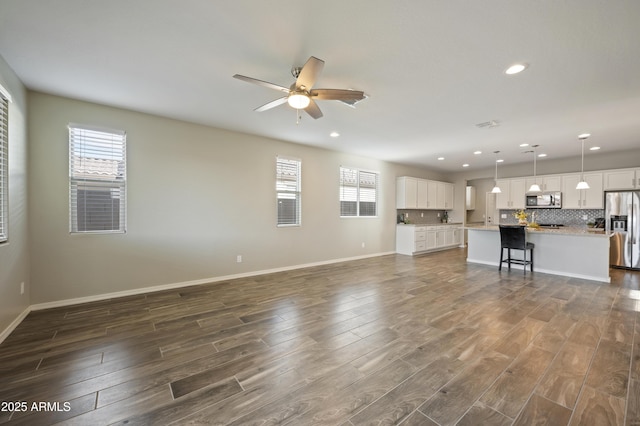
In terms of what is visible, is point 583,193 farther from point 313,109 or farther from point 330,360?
point 330,360

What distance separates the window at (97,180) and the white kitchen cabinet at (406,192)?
6.69 metres

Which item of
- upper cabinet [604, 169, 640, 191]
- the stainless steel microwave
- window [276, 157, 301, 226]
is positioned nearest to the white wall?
window [276, 157, 301, 226]

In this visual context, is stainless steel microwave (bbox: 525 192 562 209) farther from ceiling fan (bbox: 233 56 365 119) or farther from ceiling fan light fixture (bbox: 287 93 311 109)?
ceiling fan light fixture (bbox: 287 93 311 109)

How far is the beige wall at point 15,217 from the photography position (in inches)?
100

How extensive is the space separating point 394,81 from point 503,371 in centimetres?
293

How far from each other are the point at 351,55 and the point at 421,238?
623 cm

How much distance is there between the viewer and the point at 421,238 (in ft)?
24.7

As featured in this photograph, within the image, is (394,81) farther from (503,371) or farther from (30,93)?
(30,93)

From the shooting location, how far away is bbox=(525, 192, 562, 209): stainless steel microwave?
6.78 meters

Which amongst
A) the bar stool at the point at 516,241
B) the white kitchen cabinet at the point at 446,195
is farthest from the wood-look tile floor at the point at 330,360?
the white kitchen cabinet at the point at 446,195

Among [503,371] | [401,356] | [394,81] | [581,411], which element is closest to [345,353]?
[401,356]

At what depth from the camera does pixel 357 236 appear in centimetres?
678

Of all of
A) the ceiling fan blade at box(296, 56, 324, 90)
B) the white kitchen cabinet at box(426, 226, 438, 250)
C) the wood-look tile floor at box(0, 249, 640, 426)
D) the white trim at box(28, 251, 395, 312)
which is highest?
the ceiling fan blade at box(296, 56, 324, 90)

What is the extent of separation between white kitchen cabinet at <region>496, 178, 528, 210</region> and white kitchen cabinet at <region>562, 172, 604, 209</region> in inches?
34.2
